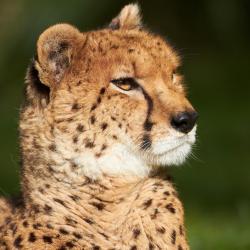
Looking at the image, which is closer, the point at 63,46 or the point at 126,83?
the point at 126,83

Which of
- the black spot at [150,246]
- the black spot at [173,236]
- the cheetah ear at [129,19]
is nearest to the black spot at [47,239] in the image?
the black spot at [150,246]

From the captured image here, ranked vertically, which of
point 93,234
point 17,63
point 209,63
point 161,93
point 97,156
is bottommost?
point 93,234

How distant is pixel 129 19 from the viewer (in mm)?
6082

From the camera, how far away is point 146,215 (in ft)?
17.2

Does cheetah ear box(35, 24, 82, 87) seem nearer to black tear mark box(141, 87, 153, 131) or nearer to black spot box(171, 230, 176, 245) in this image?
black tear mark box(141, 87, 153, 131)

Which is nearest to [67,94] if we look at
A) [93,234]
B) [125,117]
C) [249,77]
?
[125,117]

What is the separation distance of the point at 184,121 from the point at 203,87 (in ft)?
44.0

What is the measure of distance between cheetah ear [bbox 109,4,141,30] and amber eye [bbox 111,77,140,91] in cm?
73

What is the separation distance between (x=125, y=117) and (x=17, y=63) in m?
14.9

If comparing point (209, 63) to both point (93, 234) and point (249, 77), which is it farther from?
point (93, 234)

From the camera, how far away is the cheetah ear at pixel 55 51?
5418 mm

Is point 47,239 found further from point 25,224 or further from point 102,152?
point 102,152

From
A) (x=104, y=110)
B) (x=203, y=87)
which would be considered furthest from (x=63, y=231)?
(x=203, y=87)

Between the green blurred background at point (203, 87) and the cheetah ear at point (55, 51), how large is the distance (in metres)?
2.52
